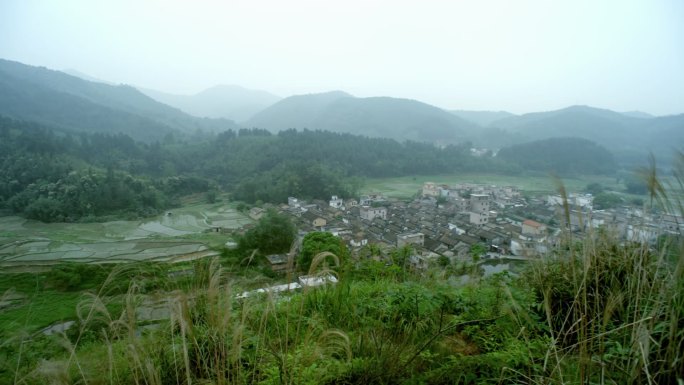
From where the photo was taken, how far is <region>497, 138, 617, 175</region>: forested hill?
146 ft

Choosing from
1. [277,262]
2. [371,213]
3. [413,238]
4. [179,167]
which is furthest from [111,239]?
[179,167]

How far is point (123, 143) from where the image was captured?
141 ft

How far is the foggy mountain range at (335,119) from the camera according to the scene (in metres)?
55.4

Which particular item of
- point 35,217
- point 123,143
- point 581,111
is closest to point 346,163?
point 123,143

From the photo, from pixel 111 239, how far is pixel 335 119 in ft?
277

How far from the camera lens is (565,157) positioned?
46938 mm

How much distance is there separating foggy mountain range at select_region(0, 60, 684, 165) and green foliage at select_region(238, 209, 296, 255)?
104 ft

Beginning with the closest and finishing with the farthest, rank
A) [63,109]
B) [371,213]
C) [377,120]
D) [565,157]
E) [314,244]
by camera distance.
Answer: [314,244]
[371,213]
[565,157]
[63,109]
[377,120]

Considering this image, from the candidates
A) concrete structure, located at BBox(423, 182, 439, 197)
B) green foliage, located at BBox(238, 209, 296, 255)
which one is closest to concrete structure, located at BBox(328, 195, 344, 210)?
concrete structure, located at BBox(423, 182, 439, 197)

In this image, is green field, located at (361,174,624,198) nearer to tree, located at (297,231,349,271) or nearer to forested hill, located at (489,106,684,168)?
forested hill, located at (489,106,684,168)

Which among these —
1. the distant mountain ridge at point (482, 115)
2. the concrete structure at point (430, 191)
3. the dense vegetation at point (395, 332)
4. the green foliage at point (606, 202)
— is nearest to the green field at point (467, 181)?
the concrete structure at point (430, 191)

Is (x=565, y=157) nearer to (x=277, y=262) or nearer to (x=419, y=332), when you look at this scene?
(x=277, y=262)

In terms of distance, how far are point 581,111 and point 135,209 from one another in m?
96.7

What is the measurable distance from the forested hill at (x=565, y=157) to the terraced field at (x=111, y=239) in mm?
41032
